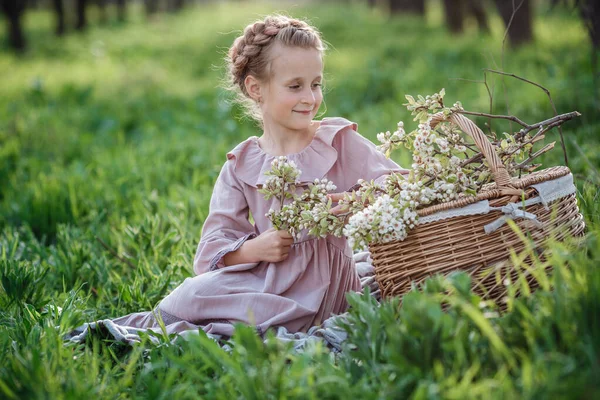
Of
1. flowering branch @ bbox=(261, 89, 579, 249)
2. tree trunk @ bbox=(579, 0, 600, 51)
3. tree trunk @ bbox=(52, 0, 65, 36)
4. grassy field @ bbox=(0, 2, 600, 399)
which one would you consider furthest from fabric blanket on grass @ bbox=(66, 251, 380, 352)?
tree trunk @ bbox=(52, 0, 65, 36)

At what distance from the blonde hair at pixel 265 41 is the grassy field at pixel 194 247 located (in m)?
0.82

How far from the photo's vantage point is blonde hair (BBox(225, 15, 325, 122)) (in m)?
2.77

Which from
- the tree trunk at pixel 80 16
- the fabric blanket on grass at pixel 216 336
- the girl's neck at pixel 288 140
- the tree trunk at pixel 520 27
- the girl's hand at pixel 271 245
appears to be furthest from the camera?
the tree trunk at pixel 80 16

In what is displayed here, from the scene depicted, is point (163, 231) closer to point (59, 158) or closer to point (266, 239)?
point (266, 239)

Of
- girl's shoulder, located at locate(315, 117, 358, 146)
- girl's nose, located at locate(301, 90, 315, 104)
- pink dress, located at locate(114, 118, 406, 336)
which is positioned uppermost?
girl's nose, located at locate(301, 90, 315, 104)

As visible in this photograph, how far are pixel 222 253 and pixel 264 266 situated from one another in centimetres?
19

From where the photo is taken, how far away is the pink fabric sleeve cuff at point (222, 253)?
2754 mm

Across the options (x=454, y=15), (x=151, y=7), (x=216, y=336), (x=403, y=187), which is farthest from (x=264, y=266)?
(x=151, y=7)

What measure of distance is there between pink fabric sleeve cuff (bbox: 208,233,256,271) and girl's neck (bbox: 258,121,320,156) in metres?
0.40

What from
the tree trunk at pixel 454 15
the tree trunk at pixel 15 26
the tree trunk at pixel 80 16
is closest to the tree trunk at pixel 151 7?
the tree trunk at pixel 80 16

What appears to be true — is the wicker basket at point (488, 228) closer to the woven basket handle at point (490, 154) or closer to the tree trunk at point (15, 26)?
the woven basket handle at point (490, 154)

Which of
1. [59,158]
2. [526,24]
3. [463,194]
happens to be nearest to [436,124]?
[463,194]

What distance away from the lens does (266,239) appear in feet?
8.71

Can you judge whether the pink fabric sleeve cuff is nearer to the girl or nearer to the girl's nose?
the girl
